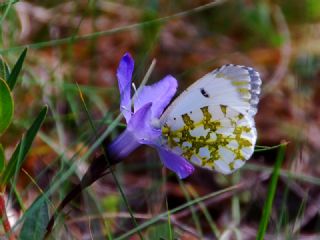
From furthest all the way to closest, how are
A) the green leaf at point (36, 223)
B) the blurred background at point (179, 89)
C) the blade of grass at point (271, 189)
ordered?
the blurred background at point (179, 89), the green leaf at point (36, 223), the blade of grass at point (271, 189)

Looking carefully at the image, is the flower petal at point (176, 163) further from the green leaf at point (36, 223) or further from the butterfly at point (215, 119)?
the green leaf at point (36, 223)

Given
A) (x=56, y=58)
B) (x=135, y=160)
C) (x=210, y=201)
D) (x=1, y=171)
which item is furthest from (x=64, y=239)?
(x=56, y=58)

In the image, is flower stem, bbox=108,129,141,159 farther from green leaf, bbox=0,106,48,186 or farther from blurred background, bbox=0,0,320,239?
blurred background, bbox=0,0,320,239

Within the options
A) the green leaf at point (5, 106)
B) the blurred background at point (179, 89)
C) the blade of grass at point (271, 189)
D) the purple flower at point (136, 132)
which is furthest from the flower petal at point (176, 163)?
the blurred background at point (179, 89)

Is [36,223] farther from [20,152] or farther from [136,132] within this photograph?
[136,132]

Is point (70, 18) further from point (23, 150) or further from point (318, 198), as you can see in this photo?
point (23, 150)

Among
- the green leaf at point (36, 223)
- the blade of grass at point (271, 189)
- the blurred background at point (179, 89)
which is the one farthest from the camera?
the blurred background at point (179, 89)
